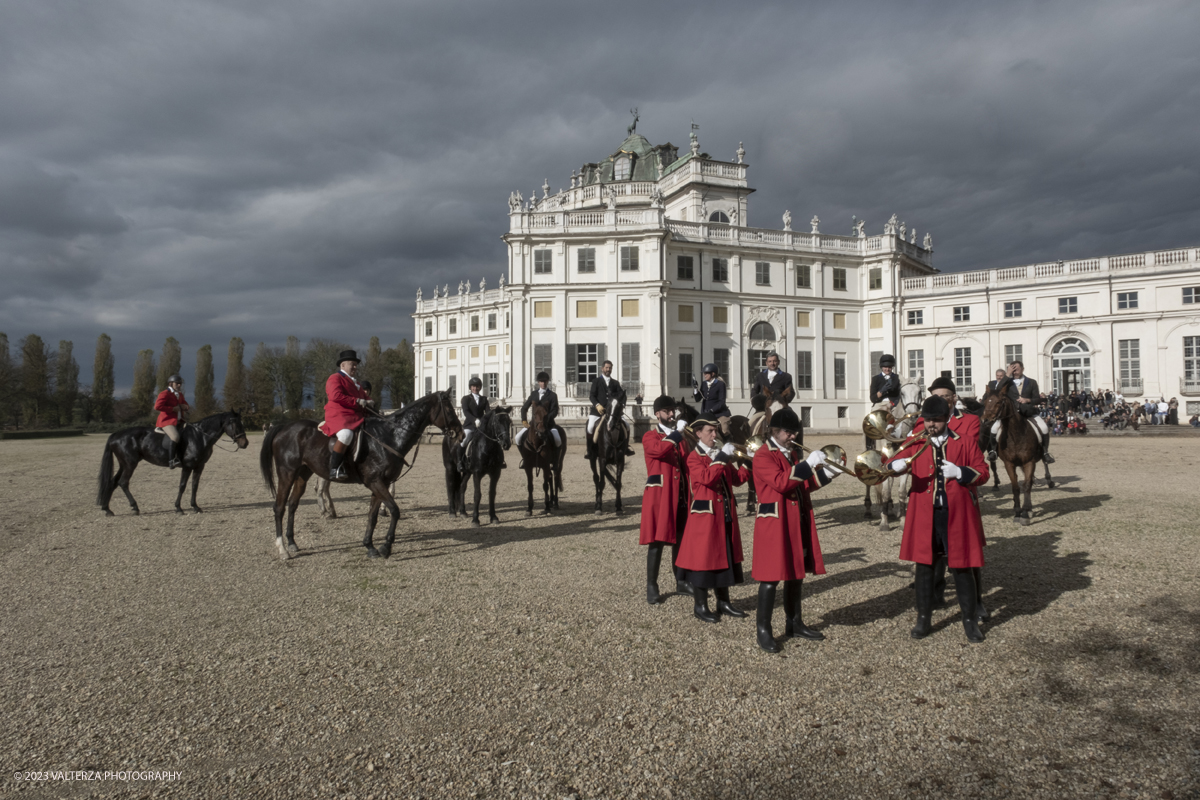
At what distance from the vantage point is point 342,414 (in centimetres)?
786

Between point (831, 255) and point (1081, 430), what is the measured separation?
55.0 ft

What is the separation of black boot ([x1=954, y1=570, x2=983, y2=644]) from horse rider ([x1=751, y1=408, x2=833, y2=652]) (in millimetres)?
1049

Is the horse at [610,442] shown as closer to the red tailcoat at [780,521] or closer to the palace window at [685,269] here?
the red tailcoat at [780,521]

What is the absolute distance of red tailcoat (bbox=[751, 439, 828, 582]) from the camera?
434 cm

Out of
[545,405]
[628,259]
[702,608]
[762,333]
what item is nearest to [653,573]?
[702,608]

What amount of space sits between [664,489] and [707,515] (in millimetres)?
677

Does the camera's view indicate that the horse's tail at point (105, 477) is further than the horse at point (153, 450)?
No

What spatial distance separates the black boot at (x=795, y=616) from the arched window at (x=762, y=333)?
3490cm

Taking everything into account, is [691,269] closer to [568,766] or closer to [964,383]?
[964,383]

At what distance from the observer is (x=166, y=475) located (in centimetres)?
1855

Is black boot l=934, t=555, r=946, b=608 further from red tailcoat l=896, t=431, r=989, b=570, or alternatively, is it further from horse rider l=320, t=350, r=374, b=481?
horse rider l=320, t=350, r=374, b=481

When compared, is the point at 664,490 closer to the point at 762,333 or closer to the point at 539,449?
the point at 539,449

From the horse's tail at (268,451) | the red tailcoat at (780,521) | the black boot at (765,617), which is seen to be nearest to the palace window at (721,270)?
the horse's tail at (268,451)

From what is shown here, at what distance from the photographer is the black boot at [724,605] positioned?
5.25 m
